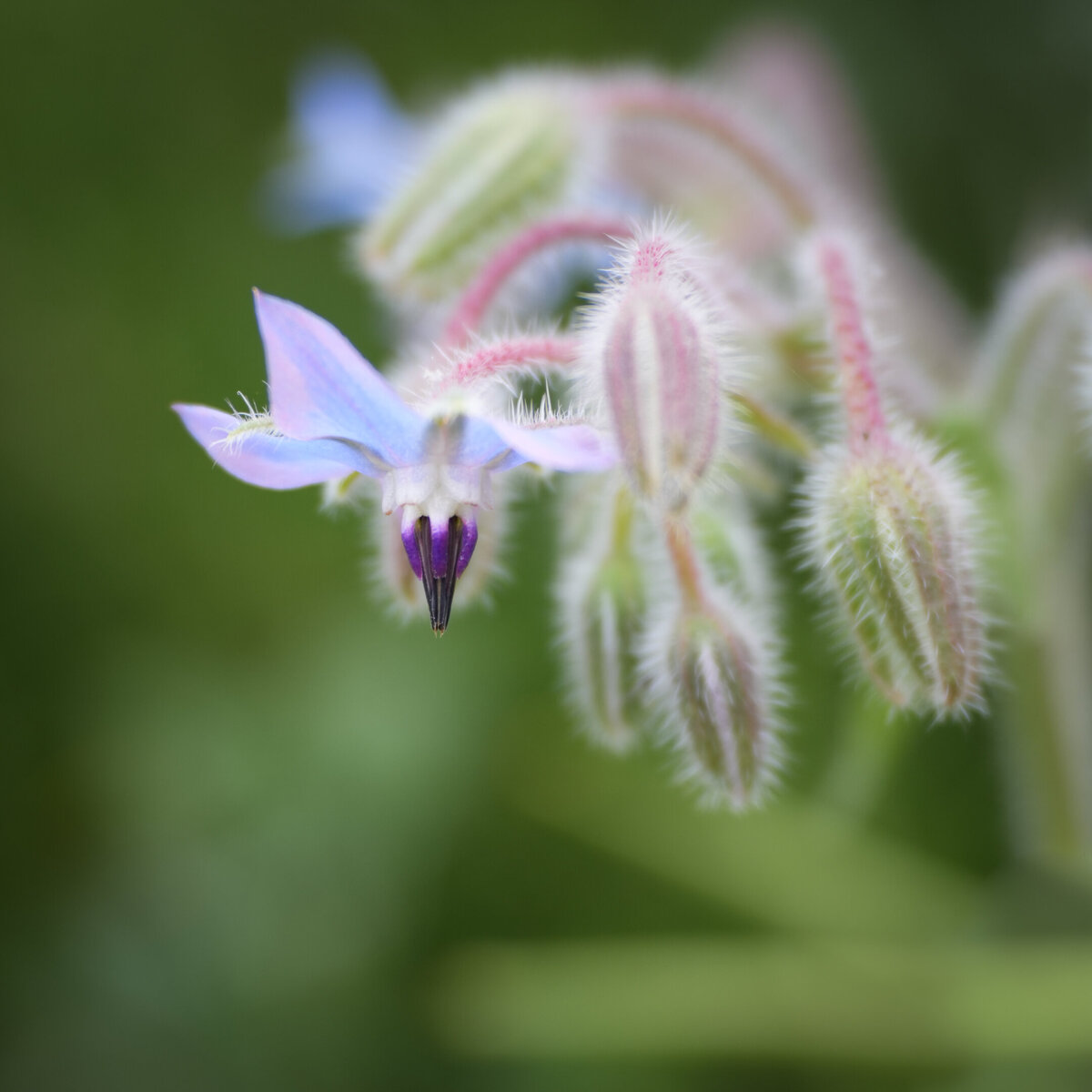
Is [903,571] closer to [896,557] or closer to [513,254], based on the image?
[896,557]

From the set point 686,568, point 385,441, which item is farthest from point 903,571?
point 385,441

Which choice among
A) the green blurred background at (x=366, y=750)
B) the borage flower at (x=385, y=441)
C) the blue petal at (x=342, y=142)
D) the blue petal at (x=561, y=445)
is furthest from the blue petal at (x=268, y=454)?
the blue petal at (x=342, y=142)

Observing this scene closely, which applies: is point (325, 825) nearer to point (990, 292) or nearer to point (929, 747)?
point (929, 747)

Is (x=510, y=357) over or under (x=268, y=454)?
over

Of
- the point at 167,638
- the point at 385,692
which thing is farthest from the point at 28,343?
the point at 385,692

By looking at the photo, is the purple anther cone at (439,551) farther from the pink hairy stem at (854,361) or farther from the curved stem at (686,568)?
the pink hairy stem at (854,361)
